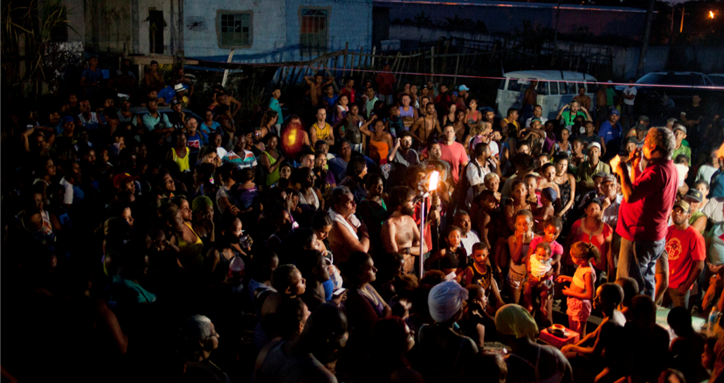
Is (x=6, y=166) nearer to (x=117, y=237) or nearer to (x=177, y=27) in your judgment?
(x=117, y=237)

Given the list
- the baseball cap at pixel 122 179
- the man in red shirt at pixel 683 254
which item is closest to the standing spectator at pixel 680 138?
the man in red shirt at pixel 683 254

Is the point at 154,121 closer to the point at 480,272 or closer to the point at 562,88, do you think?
the point at 480,272

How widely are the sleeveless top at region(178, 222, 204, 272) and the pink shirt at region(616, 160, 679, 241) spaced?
3.73 metres

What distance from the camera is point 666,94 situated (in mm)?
19281

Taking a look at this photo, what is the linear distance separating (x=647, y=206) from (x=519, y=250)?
1326 mm

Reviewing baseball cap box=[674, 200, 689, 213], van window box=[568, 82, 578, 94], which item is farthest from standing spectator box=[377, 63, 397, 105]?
baseball cap box=[674, 200, 689, 213]

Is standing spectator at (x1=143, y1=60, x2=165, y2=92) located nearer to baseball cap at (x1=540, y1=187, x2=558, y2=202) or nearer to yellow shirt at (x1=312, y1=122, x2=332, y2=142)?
yellow shirt at (x1=312, y1=122, x2=332, y2=142)

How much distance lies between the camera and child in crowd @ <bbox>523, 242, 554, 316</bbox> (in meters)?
5.85

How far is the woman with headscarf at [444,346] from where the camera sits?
3.52 metres

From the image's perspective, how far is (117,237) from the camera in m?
5.38

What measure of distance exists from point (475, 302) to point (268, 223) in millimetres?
2085

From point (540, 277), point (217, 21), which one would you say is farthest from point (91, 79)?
point (540, 277)

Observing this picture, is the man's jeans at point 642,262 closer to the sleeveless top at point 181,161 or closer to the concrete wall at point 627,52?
the sleeveless top at point 181,161

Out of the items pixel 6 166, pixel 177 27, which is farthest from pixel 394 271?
pixel 177 27
